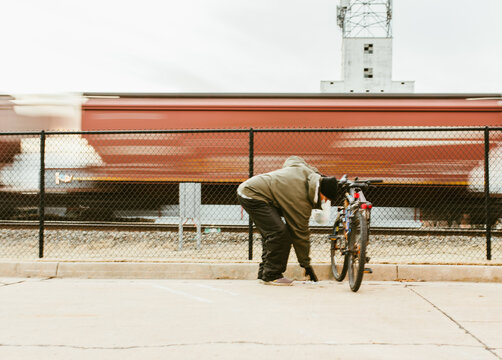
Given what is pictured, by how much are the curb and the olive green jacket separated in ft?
2.29

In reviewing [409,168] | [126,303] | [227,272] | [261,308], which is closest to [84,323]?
[126,303]

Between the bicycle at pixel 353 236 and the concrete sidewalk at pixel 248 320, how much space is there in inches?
8.0

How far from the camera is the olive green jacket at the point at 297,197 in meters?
4.46

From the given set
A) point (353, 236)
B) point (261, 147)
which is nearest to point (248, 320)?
point (353, 236)

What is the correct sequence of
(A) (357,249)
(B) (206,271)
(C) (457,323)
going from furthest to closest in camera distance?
(B) (206,271), (A) (357,249), (C) (457,323)

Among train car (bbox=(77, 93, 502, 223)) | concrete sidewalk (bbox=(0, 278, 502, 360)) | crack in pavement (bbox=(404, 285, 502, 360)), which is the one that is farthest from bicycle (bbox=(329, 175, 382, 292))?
train car (bbox=(77, 93, 502, 223))

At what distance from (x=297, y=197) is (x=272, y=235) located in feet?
1.56

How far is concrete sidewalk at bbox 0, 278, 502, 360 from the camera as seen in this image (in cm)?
281

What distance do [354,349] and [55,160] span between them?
26.7 ft

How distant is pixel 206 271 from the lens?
5133 millimetres

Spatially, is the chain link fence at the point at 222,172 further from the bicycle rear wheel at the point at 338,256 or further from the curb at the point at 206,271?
the bicycle rear wheel at the point at 338,256

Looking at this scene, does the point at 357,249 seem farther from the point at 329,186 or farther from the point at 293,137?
the point at 293,137

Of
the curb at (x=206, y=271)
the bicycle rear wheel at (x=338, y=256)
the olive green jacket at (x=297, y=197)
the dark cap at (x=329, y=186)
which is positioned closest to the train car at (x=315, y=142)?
the curb at (x=206, y=271)

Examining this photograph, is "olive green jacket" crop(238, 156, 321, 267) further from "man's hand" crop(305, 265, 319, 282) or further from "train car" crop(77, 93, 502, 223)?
"train car" crop(77, 93, 502, 223)
